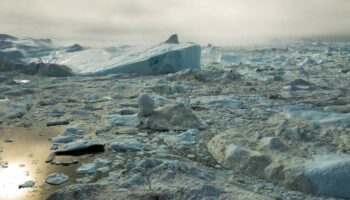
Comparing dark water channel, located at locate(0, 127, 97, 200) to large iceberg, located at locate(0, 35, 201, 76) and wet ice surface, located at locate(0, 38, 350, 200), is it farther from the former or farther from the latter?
large iceberg, located at locate(0, 35, 201, 76)

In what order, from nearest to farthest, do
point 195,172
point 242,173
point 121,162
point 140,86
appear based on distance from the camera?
point 195,172 < point 242,173 < point 121,162 < point 140,86

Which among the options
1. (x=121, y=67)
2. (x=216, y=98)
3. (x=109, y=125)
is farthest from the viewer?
(x=121, y=67)

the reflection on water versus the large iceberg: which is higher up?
the large iceberg

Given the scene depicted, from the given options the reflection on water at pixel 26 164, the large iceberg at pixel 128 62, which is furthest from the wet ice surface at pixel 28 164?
the large iceberg at pixel 128 62

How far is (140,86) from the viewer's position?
1338 cm

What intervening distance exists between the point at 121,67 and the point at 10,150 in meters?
11.0

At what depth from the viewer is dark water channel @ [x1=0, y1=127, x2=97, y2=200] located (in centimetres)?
445

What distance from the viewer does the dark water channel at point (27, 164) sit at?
4.45 meters

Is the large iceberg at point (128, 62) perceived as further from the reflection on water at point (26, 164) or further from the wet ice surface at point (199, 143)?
the reflection on water at point (26, 164)

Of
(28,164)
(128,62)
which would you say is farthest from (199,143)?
(128,62)

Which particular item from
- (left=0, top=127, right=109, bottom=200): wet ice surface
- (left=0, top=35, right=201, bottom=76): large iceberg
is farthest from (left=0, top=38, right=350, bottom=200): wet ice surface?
(left=0, top=35, right=201, bottom=76): large iceberg

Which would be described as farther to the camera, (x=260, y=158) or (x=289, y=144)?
(x=289, y=144)

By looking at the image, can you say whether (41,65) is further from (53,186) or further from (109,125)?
(53,186)

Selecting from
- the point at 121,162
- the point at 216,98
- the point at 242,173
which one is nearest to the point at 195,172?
the point at 242,173
